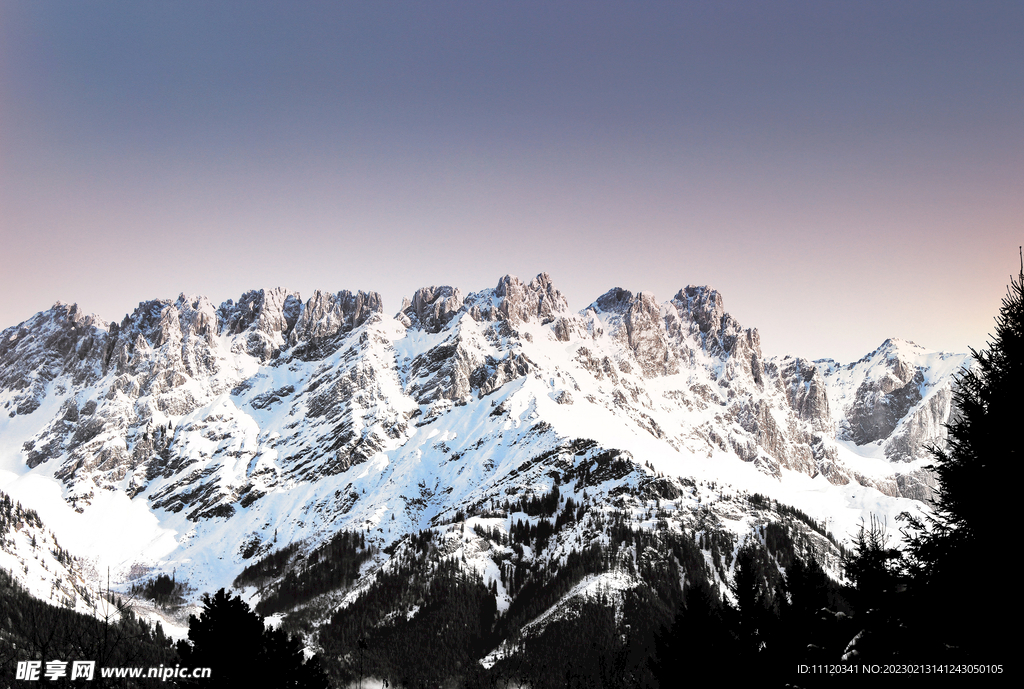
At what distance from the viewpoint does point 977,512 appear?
1211 cm

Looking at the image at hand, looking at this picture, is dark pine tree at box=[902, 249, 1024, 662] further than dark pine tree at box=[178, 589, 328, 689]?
No

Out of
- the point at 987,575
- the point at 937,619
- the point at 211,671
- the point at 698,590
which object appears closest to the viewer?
the point at 987,575

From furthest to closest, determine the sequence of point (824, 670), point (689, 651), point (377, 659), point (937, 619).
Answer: point (377, 659)
point (689, 651)
point (824, 670)
point (937, 619)

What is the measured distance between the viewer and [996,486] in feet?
38.9

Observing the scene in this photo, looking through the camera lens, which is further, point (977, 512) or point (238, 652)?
point (238, 652)

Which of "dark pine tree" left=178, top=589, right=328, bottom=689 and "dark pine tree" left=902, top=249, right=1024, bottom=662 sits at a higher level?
"dark pine tree" left=902, top=249, right=1024, bottom=662

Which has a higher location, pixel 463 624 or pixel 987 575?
pixel 987 575

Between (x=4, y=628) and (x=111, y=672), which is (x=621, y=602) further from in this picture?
(x=111, y=672)

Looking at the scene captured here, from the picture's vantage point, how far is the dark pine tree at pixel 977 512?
11.8 m

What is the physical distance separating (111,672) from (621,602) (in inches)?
6565

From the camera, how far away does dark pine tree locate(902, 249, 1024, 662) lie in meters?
11.8

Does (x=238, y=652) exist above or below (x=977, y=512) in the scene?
below

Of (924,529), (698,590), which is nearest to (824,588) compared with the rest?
(698,590)

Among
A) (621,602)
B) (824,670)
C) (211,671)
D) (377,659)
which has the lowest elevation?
(377,659)
